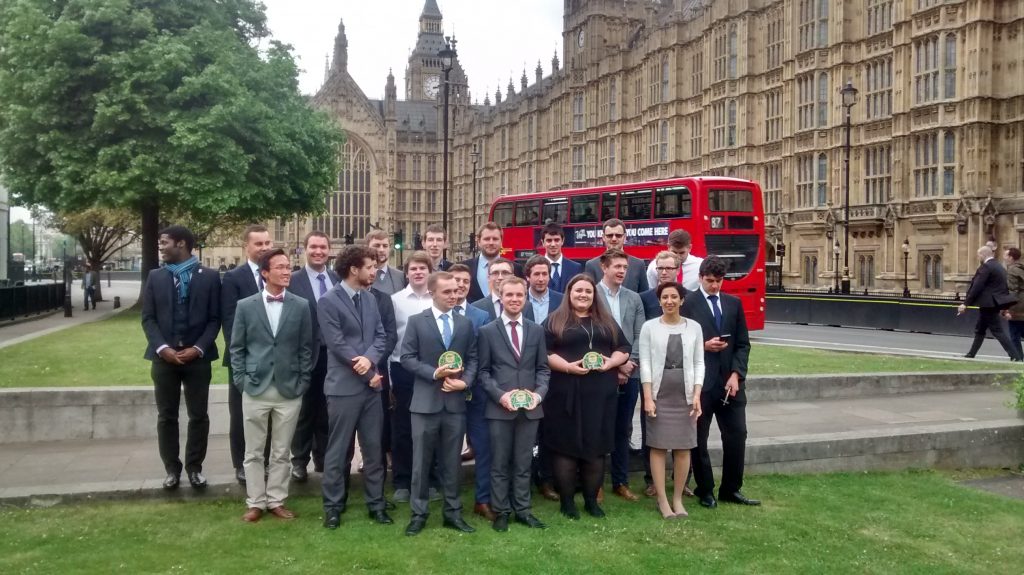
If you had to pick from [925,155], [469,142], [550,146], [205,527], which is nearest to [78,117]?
[205,527]

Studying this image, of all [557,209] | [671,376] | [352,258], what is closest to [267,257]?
[352,258]

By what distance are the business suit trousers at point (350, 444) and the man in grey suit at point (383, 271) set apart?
141 centimetres

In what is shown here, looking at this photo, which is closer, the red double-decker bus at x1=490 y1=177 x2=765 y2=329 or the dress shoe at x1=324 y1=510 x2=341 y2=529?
the dress shoe at x1=324 y1=510 x2=341 y2=529

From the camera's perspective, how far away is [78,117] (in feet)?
74.7

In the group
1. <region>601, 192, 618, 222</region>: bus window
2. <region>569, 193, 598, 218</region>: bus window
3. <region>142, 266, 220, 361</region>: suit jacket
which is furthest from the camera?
<region>569, 193, 598, 218</region>: bus window

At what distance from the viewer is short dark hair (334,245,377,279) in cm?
639

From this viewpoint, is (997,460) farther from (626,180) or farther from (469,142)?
(469,142)

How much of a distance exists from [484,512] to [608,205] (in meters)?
17.3

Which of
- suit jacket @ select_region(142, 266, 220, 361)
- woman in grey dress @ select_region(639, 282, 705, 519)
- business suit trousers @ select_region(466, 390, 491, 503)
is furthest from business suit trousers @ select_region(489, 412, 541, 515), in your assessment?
suit jacket @ select_region(142, 266, 220, 361)

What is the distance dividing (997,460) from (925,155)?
26.3 m

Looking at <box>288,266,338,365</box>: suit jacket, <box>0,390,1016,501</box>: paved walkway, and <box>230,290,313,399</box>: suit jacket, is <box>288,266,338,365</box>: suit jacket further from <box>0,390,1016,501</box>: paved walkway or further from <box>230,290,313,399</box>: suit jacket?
<box>0,390,1016,501</box>: paved walkway

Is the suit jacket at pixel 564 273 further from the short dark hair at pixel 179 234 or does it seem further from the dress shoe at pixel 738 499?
the short dark hair at pixel 179 234

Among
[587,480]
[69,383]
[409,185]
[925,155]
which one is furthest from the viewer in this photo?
[409,185]

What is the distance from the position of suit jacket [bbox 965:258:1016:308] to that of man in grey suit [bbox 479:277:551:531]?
9774 mm
